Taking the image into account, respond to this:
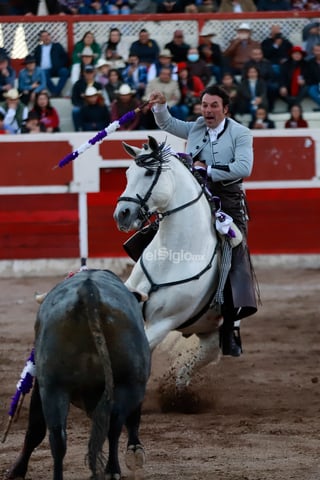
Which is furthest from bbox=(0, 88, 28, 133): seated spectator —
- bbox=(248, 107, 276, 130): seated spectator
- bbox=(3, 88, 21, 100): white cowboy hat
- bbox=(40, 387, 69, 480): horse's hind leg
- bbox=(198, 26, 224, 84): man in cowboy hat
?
bbox=(40, 387, 69, 480): horse's hind leg

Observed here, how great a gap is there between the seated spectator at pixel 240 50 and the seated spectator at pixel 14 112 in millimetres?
2804

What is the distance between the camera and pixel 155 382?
26.2 feet

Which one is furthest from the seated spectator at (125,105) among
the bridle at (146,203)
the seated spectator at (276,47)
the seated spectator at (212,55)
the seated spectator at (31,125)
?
the bridle at (146,203)

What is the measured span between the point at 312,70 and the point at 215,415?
776 centimetres

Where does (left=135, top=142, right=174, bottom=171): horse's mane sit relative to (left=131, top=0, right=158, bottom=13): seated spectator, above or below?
above

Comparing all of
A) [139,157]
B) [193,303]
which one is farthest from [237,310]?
[139,157]

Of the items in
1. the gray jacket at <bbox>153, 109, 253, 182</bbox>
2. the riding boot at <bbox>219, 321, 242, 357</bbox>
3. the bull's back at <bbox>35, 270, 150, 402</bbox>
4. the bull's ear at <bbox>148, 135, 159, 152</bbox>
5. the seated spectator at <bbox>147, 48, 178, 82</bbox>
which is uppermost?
the bull's ear at <bbox>148, 135, 159, 152</bbox>

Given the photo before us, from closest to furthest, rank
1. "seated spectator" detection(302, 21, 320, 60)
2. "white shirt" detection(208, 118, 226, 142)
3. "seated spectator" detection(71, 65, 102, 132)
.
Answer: "white shirt" detection(208, 118, 226, 142) → "seated spectator" detection(71, 65, 102, 132) → "seated spectator" detection(302, 21, 320, 60)

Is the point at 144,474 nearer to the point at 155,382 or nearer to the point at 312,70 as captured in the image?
the point at 155,382

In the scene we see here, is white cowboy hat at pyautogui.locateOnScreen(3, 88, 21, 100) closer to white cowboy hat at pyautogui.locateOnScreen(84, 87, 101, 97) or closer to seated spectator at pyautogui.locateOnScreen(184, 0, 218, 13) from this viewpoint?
white cowboy hat at pyautogui.locateOnScreen(84, 87, 101, 97)

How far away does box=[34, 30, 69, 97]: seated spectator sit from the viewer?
1419cm

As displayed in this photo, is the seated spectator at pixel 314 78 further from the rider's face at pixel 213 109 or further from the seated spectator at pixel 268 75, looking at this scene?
the rider's face at pixel 213 109

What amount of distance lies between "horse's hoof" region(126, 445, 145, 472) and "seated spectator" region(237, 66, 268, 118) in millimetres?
8355

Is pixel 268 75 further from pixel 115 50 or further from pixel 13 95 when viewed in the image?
pixel 13 95
